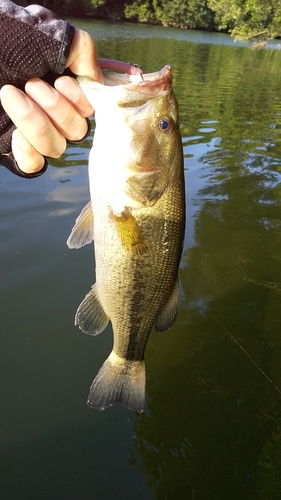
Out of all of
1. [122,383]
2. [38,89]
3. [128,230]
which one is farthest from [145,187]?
[122,383]

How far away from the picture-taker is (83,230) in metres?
2.18

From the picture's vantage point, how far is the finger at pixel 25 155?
1895 mm

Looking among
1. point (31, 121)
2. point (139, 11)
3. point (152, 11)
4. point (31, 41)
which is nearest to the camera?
point (31, 41)

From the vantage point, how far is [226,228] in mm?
5953

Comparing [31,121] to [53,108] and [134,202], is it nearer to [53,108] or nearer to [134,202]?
[53,108]

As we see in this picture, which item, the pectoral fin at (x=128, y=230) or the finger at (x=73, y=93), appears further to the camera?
the pectoral fin at (x=128, y=230)

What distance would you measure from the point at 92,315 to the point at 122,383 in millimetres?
453

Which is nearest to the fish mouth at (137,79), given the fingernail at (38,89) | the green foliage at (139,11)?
the fingernail at (38,89)

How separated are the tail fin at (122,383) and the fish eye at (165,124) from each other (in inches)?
50.9

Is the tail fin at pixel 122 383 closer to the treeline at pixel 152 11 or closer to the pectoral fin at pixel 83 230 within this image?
the pectoral fin at pixel 83 230

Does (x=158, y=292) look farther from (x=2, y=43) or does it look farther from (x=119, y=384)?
(x=2, y=43)

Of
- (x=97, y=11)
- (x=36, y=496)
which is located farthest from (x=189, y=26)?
(x=36, y=496)

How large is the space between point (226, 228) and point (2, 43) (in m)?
→ 4.71

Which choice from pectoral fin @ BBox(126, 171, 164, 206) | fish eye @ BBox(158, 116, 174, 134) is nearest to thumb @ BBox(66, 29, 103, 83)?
fish eye @ BBox(158, 116, 174, 134)
